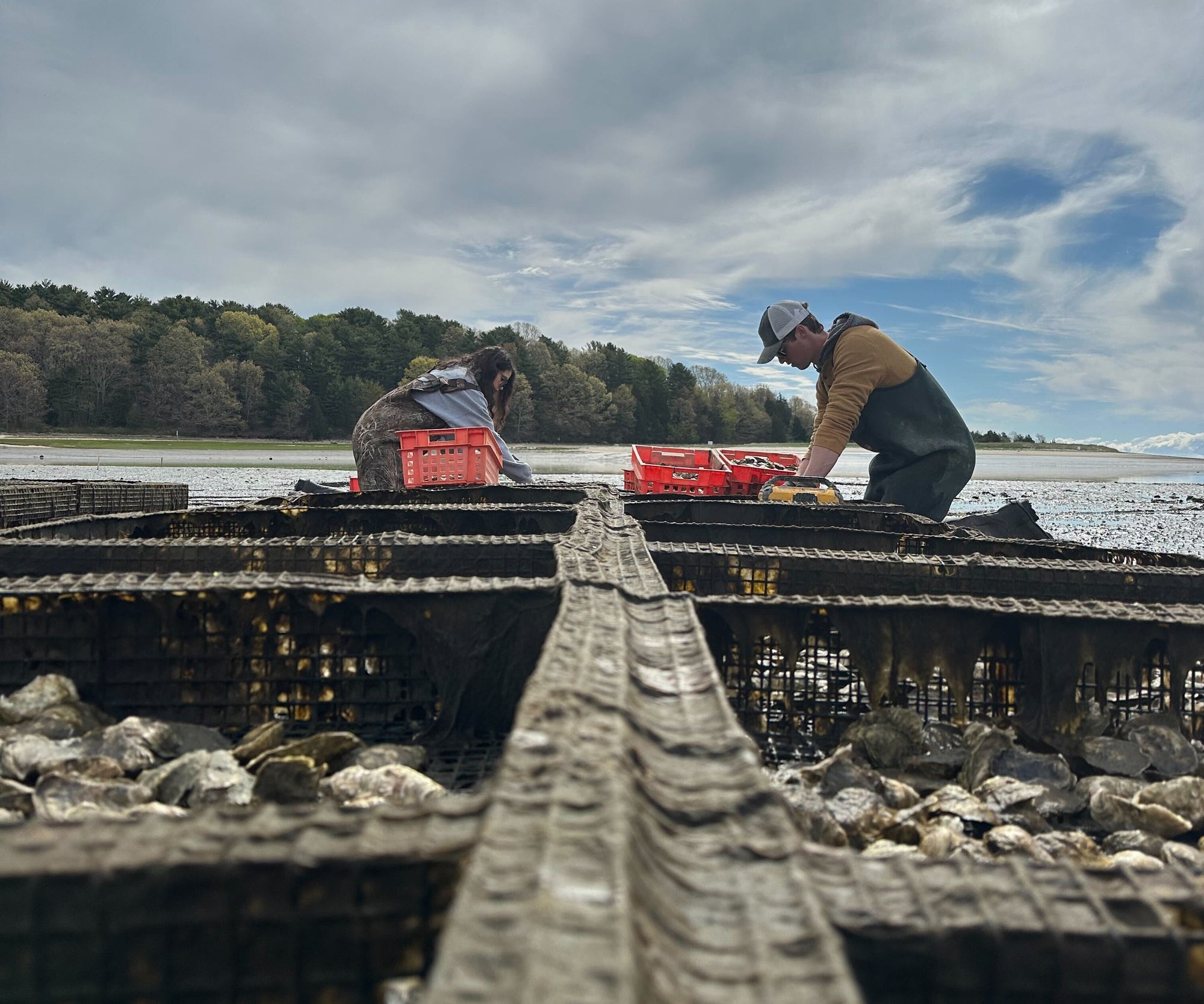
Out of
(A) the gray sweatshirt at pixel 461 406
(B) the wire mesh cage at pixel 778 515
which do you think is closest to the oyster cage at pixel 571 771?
(B) the wire mesh cage at pixel 778 515

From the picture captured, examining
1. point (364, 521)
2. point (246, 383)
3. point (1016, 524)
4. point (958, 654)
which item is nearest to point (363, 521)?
point (364, 521)

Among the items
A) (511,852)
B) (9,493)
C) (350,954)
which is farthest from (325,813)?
(9,493)

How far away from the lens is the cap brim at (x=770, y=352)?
694 cm

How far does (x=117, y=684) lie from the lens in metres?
2.16

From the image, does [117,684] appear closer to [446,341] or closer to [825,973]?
[825,973]

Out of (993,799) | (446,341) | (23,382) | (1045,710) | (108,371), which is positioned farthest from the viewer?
(446,341)

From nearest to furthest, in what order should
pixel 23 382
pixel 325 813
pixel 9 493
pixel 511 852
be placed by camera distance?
pixel 511 852, pixel 325 813, pixel 9 493, pixel 23 382

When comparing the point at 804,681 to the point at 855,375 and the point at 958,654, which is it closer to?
the point at 958,654

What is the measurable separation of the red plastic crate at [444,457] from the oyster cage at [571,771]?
4.32 meters

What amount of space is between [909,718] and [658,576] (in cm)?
77

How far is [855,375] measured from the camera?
663cm

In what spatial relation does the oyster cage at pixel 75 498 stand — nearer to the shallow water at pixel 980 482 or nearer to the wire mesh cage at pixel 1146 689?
the shallow water at pixel 980 482

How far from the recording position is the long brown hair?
9.12 metres

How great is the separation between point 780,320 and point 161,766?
600 centimetres
